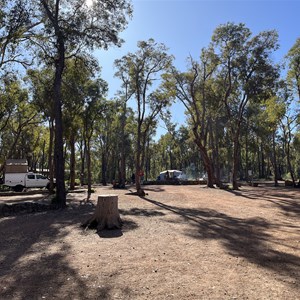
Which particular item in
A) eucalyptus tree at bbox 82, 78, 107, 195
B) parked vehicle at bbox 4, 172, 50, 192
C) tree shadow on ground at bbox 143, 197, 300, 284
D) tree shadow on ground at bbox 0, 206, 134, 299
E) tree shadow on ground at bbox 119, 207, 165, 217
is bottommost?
tree shadow on ground at bbox 0, 206, 134, 299

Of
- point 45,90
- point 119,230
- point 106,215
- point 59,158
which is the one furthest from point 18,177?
point 119,230

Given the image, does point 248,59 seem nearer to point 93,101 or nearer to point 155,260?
point 93,101

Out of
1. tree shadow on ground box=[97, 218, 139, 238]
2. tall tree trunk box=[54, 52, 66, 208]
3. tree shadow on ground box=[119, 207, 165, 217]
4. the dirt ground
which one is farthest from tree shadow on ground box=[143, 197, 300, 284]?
tall tree trunk box=[54, 52, 66, 208]

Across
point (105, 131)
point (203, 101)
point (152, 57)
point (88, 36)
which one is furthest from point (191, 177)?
point (88, 36)

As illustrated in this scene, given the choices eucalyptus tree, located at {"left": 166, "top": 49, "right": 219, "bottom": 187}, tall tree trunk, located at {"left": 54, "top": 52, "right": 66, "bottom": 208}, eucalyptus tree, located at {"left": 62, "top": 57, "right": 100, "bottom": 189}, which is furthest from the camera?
eucalyptus tree, located at {"left": 166, "top": 49, "right": 219, "bottom": 187}

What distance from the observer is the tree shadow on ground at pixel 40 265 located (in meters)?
4.61

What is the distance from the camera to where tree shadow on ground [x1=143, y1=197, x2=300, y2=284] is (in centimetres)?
586

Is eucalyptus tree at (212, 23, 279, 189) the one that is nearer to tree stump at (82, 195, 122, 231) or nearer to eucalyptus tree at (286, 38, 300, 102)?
eucalyptus tree at (286, 38, 300, 102)

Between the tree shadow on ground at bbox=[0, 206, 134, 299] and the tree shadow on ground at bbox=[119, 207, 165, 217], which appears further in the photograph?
the tree shadow on ground at bbox=[119, 207, 165, 217]

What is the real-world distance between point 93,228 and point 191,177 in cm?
4354

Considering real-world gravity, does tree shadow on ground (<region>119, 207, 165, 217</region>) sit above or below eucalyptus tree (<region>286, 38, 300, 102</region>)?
below

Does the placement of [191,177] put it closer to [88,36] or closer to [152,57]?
[152,57]

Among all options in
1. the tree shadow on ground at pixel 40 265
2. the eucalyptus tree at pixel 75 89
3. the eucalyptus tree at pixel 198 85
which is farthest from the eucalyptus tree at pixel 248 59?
the tree shadow on ground at pixel 40 265

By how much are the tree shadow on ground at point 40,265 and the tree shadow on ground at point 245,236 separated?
284cm
